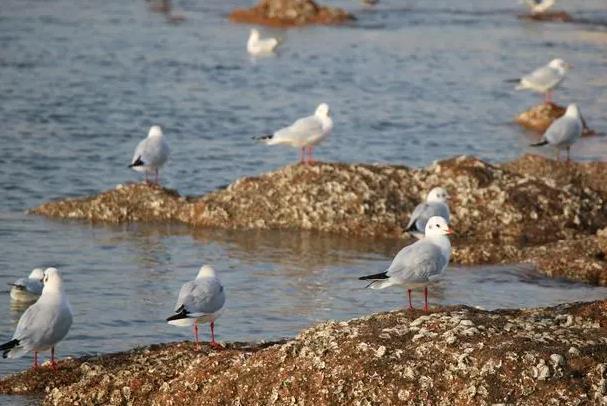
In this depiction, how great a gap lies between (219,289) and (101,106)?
19045mm

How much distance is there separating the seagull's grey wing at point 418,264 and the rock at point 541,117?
17342 millimetres

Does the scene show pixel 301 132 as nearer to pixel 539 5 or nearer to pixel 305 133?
pixel 305 133

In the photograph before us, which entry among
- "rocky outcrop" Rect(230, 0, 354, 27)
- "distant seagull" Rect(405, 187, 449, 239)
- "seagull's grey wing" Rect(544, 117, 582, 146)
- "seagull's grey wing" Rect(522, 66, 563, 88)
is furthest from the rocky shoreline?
"rocky outcrop" Rect(230, 0, 354, 27)

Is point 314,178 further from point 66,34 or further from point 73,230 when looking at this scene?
point 66,34

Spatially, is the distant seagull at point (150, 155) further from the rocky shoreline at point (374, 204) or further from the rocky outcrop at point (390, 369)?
the rocky outcrop at point (390, 369)

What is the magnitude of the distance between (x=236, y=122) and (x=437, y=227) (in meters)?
16.7

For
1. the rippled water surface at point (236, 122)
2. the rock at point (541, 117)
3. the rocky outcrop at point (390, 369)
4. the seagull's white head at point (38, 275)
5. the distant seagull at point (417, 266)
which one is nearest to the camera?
the rocky outcrop at point (390, 369)

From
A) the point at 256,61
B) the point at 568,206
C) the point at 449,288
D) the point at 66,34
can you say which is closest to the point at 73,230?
the point at 449,288

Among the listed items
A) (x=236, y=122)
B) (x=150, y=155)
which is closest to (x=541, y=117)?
(x=236, y=122)

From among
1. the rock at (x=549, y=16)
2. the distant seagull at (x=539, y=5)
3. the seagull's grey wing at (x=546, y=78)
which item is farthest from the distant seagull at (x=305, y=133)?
the distant seagull at (x=539, y=5)

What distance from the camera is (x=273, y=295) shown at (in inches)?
605

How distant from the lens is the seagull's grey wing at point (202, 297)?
12.2 meters

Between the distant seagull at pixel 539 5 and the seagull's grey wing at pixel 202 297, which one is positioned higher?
the distant seagull at pixel 539 5

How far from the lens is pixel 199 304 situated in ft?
40.0
